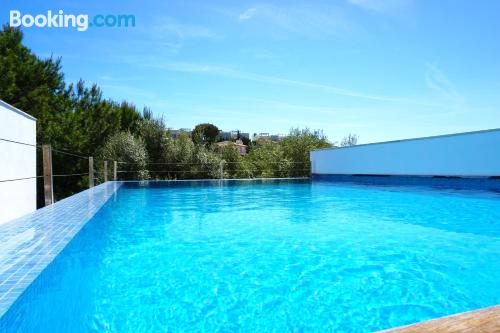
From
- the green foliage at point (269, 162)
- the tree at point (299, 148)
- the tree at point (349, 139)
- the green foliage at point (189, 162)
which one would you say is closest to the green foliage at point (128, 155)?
the green foliage at point (189, 162)

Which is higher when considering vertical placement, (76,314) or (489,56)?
(489,56)

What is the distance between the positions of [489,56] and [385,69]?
9.03 feet

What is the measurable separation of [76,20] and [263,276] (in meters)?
9.78

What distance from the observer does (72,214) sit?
4656mm

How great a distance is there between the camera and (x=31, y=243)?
3.02 meters

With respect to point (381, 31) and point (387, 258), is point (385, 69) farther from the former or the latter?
point (387, 258)

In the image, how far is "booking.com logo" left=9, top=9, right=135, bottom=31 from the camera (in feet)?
30.4

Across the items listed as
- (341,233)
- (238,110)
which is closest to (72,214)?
(341,233)

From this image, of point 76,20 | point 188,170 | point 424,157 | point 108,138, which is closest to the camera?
point 76,20

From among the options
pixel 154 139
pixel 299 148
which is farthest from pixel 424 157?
pixel 154 139

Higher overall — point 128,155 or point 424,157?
point 128,155

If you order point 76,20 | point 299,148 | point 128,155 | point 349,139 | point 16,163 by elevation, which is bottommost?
point 16,163

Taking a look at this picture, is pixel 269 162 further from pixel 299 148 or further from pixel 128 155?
pixel 128 155

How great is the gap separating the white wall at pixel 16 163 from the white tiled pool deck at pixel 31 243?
1.20 ft
